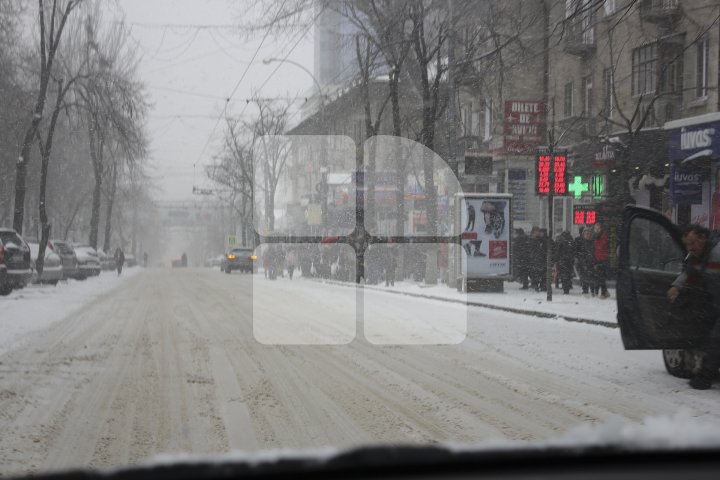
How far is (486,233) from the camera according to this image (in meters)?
23.7

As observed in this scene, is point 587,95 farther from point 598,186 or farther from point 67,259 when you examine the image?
point 67,259

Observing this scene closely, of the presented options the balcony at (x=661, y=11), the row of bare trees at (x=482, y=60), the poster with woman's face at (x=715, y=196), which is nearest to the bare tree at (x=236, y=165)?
the row of bare trees at (x=482, y=60)

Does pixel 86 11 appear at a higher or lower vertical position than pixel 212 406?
higher

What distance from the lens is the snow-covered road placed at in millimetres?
5746

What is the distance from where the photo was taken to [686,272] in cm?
816

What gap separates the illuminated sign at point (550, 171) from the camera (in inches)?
768

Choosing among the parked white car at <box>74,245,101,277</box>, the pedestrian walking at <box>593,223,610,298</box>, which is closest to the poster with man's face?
the pedestrian walking at <box>593,223,610,298</box>

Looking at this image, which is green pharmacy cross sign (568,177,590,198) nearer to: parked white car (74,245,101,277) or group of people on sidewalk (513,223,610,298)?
group of people on sidewalk (513,223,610,298)

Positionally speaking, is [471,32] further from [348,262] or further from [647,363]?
[647,363]

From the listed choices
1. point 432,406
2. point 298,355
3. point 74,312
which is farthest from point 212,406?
point 74,312

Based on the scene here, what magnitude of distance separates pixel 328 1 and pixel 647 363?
53.8 ft

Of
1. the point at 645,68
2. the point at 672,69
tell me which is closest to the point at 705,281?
the point at 672,69

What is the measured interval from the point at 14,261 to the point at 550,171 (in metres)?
13.8

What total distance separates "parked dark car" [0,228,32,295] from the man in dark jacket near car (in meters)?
17.1
